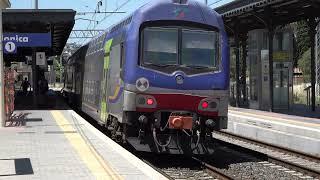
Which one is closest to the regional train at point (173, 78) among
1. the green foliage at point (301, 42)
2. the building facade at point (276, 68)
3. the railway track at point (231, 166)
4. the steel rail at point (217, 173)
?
the steel rail at point (217, 173)

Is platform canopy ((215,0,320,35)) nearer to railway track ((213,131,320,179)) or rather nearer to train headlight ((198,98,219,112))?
Result: railway track ((213,131,320,179))

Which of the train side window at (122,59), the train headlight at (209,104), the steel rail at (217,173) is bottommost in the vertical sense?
the steel rail at (217,173)

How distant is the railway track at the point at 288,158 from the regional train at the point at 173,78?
162cm

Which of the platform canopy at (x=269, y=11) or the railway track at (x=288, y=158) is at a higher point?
the platform canopy at (x=269, y=11)

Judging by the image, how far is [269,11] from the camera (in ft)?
75.3

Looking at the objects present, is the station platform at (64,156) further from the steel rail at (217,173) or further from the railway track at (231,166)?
the steel rail at (217,173)

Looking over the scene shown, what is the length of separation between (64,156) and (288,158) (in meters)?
5.86

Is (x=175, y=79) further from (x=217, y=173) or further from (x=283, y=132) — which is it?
(x=283, y=132)

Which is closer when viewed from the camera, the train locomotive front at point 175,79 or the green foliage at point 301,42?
the train locomotive front at point 175,79

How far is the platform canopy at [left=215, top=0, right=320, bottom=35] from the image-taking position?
2142cm

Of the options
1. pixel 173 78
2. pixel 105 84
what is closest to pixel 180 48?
pixel 173 78

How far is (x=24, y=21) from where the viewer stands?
88.7ft

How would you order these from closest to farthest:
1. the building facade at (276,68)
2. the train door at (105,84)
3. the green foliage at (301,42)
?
the train door at (105,84), the building facade at (276,68), the green foliage at (301,42)

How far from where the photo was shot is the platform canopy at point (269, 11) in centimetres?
2142
